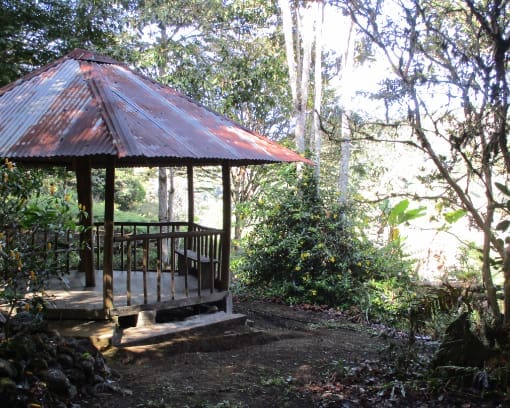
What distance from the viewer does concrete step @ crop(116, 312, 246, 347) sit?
20.8ft

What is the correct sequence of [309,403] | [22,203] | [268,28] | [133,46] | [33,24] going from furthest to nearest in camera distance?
[268,28], [133,46], [33,24], [309,403], [22,203]

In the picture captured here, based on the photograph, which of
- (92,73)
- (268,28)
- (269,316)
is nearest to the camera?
(92,73)

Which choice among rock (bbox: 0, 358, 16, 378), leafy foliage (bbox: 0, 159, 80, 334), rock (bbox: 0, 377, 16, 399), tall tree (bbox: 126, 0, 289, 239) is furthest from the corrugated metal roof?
tall tree (bbox: 126, 0, 289, 239)

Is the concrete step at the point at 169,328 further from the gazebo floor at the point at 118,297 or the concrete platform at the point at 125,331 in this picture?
the gazebo floor at the point at 118,297

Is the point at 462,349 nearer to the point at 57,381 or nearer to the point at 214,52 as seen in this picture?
the point at 57,381

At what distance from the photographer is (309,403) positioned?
4676 mm

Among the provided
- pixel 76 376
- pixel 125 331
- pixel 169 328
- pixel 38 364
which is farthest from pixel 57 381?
pixel 169 328

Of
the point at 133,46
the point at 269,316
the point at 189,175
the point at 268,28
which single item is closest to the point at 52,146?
the point at 189,175

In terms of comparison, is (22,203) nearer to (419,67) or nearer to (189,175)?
(419,67)

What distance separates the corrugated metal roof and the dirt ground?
2.42 metres

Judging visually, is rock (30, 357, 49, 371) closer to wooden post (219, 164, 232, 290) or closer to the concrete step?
the concrete step

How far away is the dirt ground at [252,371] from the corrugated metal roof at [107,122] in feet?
7.93

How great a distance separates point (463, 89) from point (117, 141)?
367 centimetres

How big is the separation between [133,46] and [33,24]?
3694 mm
